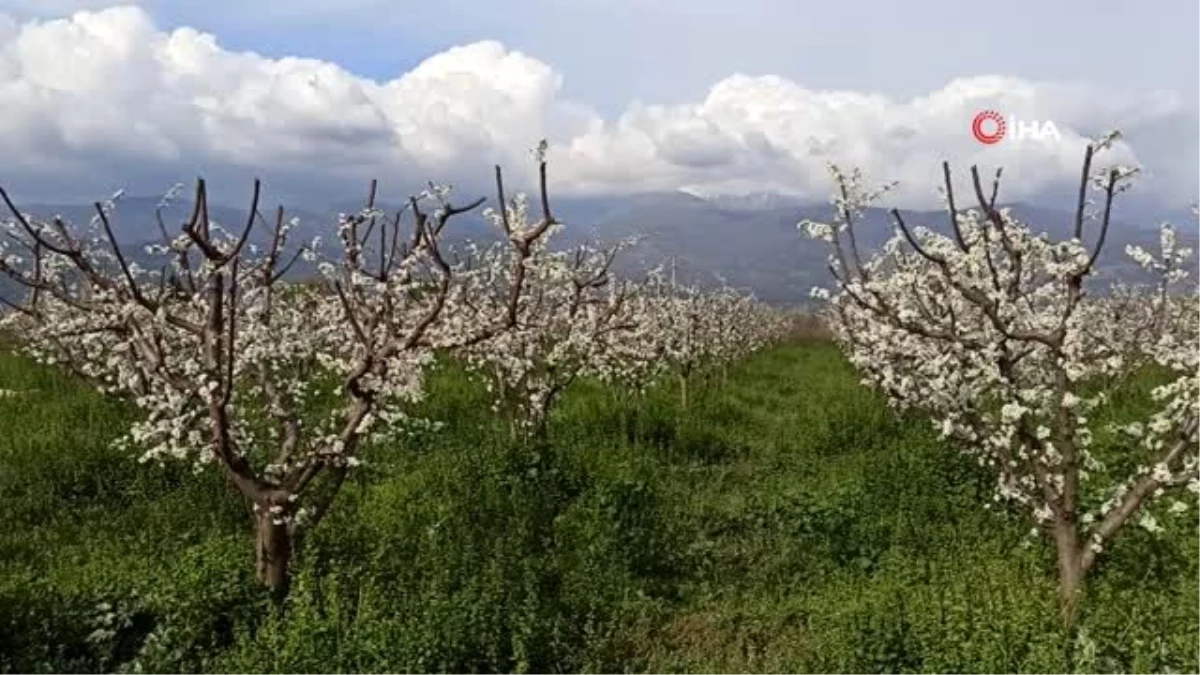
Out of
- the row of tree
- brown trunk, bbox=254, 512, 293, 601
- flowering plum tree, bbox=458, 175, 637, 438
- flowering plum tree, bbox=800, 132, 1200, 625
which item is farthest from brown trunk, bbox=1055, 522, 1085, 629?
brown trunk, bbox=254, 512, 293, 601

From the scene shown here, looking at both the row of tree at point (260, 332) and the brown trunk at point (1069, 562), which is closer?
the row of tree at point (260, 332)

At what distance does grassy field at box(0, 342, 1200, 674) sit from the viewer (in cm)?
892

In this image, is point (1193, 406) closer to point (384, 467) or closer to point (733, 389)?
point (384, 467)

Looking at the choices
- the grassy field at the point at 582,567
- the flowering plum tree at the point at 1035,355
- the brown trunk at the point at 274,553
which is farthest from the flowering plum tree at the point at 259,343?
the flowering plum tree at the point at 1035,355

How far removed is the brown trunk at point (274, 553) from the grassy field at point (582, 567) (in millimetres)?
263

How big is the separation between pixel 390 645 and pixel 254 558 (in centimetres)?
335

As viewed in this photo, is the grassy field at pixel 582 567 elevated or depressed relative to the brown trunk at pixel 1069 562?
depressed

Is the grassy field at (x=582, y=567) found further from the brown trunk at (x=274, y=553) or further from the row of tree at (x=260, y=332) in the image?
the row of tree at (x=260, y=332)

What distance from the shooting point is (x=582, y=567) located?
11.6m

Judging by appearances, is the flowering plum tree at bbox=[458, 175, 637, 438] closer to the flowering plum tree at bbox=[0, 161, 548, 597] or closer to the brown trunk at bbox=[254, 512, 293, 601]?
the flowering plum tree at bbox=[0, 161, 548, 597]

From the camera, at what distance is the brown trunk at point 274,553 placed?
10305 millimetres

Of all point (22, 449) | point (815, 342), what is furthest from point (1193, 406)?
point (815, 342)

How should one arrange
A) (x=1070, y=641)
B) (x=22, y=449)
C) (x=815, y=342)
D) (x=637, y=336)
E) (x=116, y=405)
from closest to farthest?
(x=1070, y=641) < (x=22, y=449) < (x=116, y=405) < (x=637, y=336) < (x=815, y=342)

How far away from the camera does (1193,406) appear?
29.5ft
